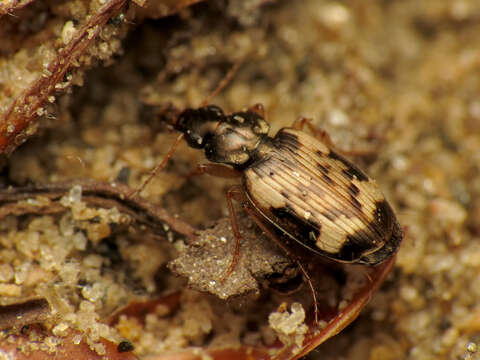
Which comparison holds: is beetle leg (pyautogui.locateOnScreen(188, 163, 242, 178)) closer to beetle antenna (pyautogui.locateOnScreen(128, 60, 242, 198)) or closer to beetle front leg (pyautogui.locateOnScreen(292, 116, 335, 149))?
beetle antenna (pyautogui.locateOnScreen(128, 60, 242, 198))

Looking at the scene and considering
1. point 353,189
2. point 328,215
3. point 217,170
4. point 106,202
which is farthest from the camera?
point 217,170

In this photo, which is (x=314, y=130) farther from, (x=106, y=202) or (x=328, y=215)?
(x=106, y=202)

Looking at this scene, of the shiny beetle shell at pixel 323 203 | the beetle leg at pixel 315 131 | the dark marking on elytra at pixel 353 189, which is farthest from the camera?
the beetle leg at pixel 315 131

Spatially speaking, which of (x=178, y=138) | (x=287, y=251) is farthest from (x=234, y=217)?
(x=178, y=138)

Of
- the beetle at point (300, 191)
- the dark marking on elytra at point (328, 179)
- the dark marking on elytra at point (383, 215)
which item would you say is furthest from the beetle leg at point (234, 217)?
the dark marking on elytra at point (383, 215)

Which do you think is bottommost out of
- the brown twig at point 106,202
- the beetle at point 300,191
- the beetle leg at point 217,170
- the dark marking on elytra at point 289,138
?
the brown twig at point 106,202

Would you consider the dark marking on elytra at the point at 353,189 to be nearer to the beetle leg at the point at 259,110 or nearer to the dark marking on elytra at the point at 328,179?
the dark marking on elytra at the point at 328,179

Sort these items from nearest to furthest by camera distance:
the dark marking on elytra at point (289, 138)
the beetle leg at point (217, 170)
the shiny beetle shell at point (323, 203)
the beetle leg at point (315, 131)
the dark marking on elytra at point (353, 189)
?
1. the shiny beetle shell at point (323, 203)
2. the dark marking on elytra at point (353, 189)
3. the dark marking on elytra at point (289, 138)
4. the beetle leg at point (217, 170)
5. the beetle leg at point (315, 131)
